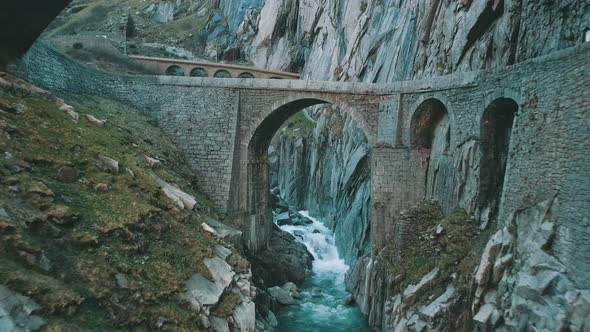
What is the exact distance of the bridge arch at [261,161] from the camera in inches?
872

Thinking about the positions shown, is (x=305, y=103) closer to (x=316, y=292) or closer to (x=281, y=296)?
(x=316, y=292)

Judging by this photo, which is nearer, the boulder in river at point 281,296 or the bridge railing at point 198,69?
the boulder in river at point 281,296

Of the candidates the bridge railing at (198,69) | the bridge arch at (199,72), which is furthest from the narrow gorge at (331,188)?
the bridge arch at (199,72)

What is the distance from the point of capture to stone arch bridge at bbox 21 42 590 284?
10.8 m

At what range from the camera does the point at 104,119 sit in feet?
61.0

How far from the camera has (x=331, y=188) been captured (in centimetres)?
3322

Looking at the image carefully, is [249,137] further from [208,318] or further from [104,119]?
[208,318]

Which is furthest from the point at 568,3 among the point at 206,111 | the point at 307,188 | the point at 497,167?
the point at 307,188

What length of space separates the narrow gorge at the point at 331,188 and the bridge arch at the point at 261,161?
5.0 inches

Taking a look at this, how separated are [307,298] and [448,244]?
9114 millimetres

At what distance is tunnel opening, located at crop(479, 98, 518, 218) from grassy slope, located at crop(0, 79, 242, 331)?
10387 mm

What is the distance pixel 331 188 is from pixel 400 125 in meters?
13.9

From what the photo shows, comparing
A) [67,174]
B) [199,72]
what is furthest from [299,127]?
[67,174]

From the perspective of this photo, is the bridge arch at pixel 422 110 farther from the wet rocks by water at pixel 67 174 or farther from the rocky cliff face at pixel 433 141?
the wet rocks by water at pixel 67 174
